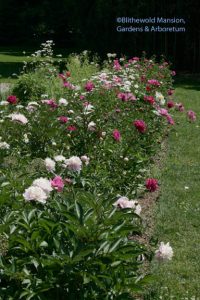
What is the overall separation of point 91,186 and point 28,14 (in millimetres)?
28624

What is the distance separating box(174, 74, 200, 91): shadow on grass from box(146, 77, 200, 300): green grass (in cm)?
658

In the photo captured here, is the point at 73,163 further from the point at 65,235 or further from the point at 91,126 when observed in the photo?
the point at 91,126

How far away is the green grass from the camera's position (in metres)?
3.74

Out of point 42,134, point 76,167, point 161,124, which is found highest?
point 76,167

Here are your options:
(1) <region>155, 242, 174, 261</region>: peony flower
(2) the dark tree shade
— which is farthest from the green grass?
(2) the dark tree shade

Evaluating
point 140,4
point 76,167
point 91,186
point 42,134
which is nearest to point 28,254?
point 76,167

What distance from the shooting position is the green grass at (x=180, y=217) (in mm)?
3736

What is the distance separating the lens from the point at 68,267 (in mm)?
2316

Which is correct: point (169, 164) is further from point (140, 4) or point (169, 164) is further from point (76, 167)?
point (140, 4)

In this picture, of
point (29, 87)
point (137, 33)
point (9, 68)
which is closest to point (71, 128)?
point (29, 87)

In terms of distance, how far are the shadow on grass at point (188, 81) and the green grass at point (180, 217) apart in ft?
21.6

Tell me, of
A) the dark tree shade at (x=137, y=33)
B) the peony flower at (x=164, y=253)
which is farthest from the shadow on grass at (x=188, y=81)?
the peony flower at (x=164, y=253)

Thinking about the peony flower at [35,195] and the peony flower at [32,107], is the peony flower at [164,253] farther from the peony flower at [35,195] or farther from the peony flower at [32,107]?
the peony flower at [32,107]

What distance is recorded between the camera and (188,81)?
1653cm
